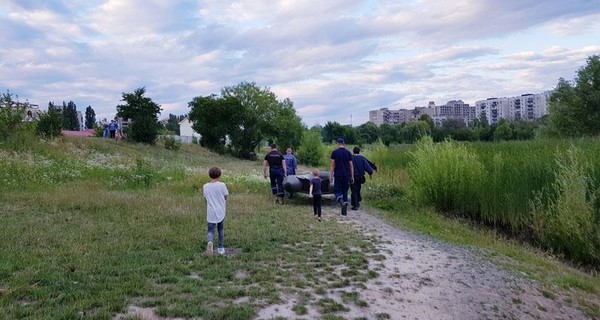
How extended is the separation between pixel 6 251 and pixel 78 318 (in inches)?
134

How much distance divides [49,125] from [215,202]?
28.3 m

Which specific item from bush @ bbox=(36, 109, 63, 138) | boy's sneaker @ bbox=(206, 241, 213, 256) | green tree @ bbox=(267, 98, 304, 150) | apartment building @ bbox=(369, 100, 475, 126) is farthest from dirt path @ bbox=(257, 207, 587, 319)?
apartment building @ bbox=(369, 100, 475, 126)

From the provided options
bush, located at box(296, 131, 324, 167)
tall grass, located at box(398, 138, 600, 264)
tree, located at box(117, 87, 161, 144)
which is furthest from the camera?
bush, located at box(296, 131, 324, 167)

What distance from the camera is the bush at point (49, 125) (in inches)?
1226

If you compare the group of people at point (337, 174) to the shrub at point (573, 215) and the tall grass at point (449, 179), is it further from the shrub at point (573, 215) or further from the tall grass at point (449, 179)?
the shrub at point (573, 215)

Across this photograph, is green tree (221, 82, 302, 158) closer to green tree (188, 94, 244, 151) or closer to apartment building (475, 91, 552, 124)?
green tree (188, 94, 244, 151)

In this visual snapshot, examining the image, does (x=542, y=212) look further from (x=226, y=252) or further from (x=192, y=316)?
(x=192, y=316)

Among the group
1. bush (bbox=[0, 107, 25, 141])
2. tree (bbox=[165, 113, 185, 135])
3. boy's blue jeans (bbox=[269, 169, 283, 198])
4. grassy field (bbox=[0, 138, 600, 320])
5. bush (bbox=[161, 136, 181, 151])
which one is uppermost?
tree (bbox=[165, 113, 185, 135])

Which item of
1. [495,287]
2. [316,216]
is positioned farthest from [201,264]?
[316,216]

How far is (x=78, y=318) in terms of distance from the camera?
4.72 m

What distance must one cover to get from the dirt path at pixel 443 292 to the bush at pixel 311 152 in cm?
4043

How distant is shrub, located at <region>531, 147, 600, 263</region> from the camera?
1062 centimetres

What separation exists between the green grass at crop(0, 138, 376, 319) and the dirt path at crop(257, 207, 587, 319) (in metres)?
0.33

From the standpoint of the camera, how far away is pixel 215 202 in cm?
813
